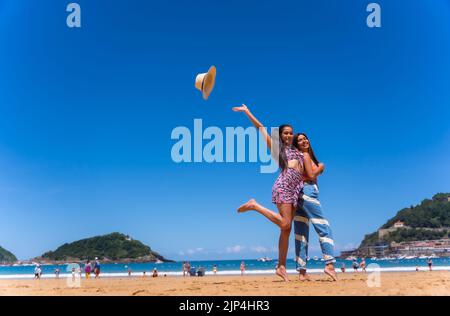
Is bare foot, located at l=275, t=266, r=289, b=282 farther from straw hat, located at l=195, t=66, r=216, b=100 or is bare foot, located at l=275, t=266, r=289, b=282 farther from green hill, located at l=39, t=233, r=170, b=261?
green hill, located at l=39, t=233, r=170, b=261

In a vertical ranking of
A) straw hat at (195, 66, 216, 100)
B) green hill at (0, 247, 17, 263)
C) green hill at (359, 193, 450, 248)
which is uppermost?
straw hat at (195, 66, 216, 100)

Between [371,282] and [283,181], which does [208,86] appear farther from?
[371,282]

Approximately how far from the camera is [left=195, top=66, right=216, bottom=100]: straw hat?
747 centimetres

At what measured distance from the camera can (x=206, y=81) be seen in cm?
753

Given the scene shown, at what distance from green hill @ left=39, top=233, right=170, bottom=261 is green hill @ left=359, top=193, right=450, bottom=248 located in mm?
61763

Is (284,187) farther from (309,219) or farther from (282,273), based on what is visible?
(282,273)

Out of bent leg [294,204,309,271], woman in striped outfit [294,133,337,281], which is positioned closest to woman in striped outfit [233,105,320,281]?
woman in striped outfit [294,133,337,281]

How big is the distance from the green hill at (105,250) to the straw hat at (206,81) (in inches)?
4133

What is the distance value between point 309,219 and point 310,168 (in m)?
0.83

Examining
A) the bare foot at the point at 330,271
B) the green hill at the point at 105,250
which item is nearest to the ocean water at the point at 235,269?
the bare foot at the point at 330,271

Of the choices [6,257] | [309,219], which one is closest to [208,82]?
[309,219]

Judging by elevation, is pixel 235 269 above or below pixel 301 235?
below

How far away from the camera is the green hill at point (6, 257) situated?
3861 inches
